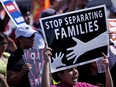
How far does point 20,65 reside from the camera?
24.3ft

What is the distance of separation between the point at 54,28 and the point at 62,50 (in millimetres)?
250

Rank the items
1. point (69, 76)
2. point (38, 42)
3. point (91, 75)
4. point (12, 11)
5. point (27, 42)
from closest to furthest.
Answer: point (69, 76) → point (91, 75) → point (27, 42) → point (38, 42) → point (12, 11)

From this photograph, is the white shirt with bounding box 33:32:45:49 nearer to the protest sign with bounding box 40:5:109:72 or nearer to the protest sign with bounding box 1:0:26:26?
the protest sign with bounding box 1:0:26:26

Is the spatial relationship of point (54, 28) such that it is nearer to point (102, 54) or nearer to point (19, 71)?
point (102, 54)

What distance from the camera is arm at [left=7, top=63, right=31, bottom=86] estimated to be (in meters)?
7.12

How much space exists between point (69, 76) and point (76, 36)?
0.46 meters

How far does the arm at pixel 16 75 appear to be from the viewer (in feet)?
23.4

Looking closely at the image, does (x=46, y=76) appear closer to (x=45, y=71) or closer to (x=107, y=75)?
(x=45, y=71)

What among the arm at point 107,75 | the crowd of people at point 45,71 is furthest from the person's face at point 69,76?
the arm at point 107,75

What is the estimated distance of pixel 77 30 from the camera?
654cm

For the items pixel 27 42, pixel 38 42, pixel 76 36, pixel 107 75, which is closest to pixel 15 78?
pixel 27 42

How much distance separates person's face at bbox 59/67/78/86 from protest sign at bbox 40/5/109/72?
56 millimetres

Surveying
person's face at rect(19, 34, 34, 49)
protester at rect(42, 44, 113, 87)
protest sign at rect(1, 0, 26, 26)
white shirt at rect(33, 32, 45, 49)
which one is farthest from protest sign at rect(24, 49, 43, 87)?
protest sign at rect(1, 0, 26, 26)

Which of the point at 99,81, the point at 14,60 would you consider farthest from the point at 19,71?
the point at 99,81
